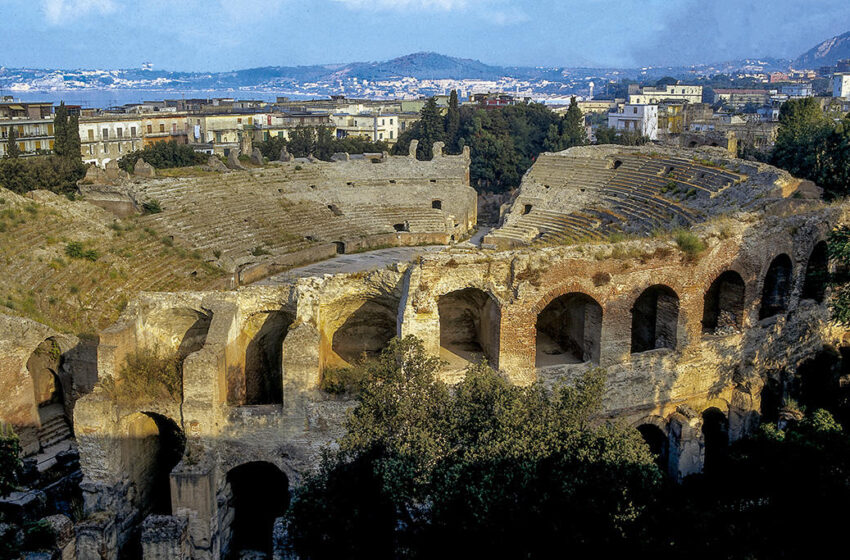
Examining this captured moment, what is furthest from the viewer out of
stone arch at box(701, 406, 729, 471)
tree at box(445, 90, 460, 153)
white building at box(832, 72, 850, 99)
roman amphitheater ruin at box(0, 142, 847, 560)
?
white building at box(832, 72, 850, 99)

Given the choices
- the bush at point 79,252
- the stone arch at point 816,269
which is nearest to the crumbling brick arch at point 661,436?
the stone arch at point 816,269

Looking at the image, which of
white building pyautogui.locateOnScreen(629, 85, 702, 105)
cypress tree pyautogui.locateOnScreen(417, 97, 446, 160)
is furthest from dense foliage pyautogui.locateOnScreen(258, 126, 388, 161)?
white building pyautogui.locateOnScreen(629, 85, 702, 105)

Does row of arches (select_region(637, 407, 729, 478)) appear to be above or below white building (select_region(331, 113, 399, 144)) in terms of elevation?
below

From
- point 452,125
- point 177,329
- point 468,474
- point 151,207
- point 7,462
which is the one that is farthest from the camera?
point 452,125

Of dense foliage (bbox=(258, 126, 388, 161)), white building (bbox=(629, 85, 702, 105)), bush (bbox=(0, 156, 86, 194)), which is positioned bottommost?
bush (bbox=(0, 156, 86, 194))

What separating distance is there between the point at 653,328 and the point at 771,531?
24.2ft

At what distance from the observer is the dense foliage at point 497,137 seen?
54688 millimetres

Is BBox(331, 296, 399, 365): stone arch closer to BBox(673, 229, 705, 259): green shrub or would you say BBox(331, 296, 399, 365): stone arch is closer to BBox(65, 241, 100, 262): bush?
BBox(673, 229, 705, 259): green shrub

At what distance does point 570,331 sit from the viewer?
18.7 metres

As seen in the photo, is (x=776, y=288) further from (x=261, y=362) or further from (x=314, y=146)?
(x=314, y=146)

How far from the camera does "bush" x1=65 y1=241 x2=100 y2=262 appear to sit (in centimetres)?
2467

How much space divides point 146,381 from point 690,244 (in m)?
11.5

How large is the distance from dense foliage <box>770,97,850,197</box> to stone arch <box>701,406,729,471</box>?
1032 centimetres

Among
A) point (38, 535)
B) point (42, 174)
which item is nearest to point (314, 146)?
point (42, 174)
